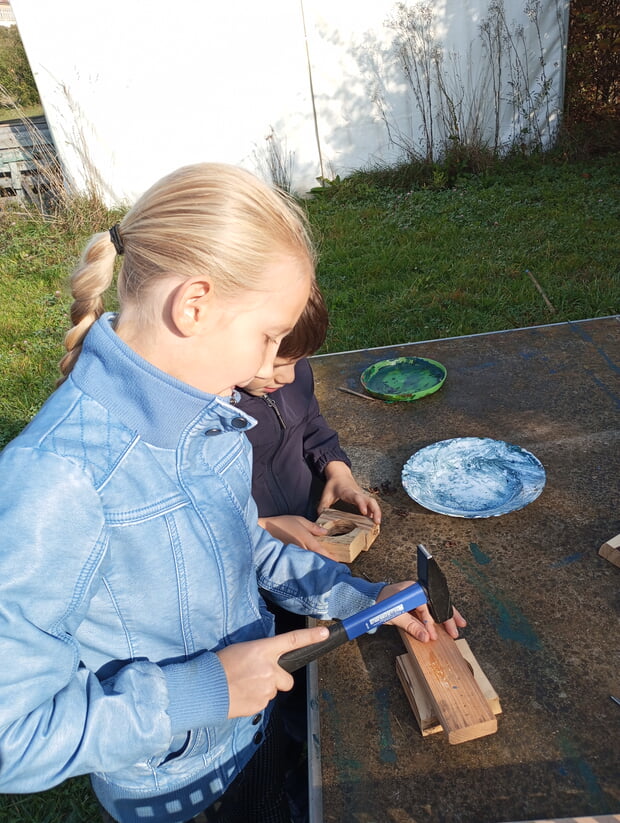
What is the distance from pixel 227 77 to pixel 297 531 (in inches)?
267

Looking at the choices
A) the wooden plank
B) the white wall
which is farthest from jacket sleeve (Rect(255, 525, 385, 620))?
the white wall

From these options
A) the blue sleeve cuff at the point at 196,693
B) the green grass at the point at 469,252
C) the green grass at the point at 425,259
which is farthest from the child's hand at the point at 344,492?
the green grass at the point at 469,252

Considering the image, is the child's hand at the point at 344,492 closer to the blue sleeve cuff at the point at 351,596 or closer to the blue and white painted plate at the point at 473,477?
the blue and white painted plate at the point at 473,477

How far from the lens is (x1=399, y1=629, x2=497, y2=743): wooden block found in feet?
3.98

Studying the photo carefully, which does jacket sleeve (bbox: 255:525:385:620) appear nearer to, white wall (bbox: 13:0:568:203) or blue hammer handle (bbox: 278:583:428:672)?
blue hammer handle (bbox: 278:583:428:672)

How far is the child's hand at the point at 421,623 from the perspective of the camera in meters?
1.39

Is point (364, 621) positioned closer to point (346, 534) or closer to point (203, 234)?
point (346, 534)

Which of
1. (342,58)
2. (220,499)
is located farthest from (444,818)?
(342,58)

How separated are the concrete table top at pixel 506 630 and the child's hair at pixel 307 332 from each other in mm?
555

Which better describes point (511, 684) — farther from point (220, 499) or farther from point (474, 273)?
point (474, 273)

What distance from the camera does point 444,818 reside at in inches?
44.0

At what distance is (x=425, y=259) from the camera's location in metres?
5.82

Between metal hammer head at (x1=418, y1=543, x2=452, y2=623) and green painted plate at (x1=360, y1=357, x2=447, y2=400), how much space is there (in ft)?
3.60

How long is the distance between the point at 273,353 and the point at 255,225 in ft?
0.82
